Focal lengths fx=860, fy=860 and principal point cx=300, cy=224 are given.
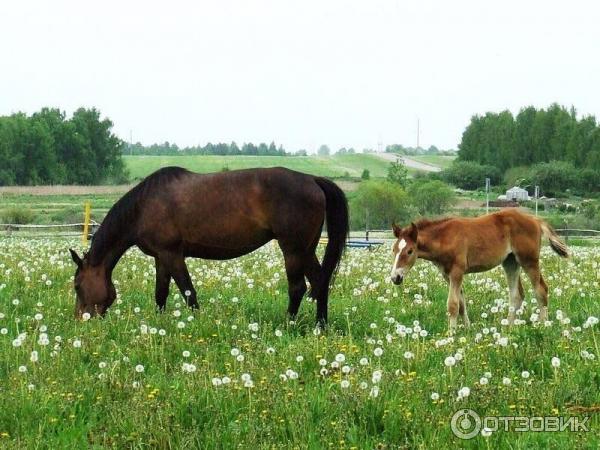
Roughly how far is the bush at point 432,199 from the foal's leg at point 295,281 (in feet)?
283

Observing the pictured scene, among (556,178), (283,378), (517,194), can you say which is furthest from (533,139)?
(283,378)

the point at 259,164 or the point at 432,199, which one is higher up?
the point at 259,164

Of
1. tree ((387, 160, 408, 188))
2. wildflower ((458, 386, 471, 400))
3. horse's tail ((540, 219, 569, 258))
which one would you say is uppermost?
horse's tail ((540, 219, 569, 258))

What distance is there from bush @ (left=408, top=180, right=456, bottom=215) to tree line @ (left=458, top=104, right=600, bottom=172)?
31.8 meters

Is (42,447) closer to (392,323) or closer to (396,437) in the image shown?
(396,437)

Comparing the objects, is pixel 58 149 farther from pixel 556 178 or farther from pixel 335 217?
pixel 335 217

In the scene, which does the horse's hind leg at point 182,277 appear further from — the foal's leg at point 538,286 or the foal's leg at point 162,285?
the foal's leg at point 538,286

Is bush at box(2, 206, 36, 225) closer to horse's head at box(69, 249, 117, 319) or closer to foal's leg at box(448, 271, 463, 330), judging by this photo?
horse's head at box(69, 249, 117, 319)

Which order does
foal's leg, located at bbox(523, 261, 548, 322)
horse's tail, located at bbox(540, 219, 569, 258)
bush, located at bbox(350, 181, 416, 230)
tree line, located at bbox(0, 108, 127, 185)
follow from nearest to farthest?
foal's leg, located at bbox(523, 261, 548, 322) < horse's tail, located at bbox(540, 219, 569, 258) < bush, located at bbox(350, 181, 416, 230) < tree line, located at bbox(0, 108, 127, 185)

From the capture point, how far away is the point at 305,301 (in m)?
Result: 12.4

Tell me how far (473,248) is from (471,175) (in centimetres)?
13193

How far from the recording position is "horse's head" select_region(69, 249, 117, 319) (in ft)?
36.9

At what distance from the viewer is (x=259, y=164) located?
157875mm

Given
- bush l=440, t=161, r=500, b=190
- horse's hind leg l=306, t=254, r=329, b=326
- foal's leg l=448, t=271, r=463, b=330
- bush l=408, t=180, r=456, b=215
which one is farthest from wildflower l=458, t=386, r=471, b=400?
bush l=440, t=161, r=500, b=190
